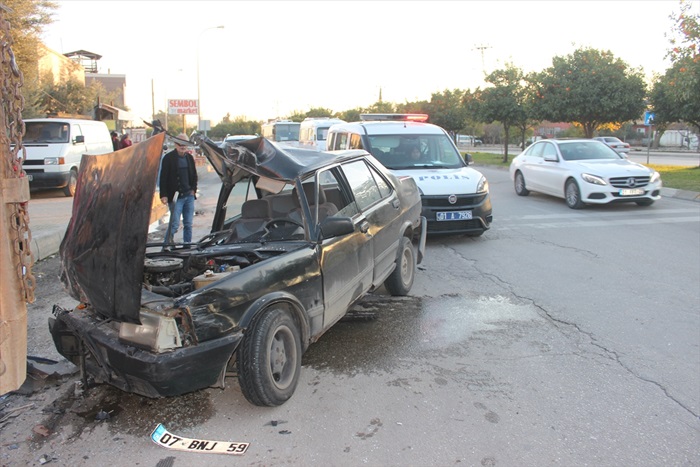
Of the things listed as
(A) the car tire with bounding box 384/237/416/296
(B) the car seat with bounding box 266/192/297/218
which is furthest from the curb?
(B) the car seat with bounding box 266/192/297/218

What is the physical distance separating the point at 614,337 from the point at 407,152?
5535 millimetres

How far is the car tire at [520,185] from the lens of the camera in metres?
14.8

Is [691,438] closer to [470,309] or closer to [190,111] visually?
[470,309]

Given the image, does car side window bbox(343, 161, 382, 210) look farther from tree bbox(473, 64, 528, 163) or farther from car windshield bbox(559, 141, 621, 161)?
tree bbox(473, 64, 528, 163)

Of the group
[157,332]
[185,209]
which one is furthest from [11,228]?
[185,209]

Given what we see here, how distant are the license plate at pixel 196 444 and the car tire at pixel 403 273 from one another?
3.00 meters

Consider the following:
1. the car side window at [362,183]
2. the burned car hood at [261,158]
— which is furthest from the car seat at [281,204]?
the car side window at [362,183]

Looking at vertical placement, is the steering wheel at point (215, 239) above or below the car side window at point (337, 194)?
below

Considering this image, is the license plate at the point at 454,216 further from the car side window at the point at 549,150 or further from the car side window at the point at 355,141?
the car side window at the point at 549,150

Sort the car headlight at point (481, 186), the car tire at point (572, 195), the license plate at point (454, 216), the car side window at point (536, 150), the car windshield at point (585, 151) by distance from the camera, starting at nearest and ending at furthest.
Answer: the license plate at point (454, 216)
the car headlight at point (481, 186)
the car tire at point (572, 195)
the car windshield at point (585, 151)
the car side window at point (536, 150)

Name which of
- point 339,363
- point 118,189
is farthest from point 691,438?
point 118,189

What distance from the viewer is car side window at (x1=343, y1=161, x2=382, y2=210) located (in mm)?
5069

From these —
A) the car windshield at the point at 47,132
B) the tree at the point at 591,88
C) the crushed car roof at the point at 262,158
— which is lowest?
the crushed car roof at the point at 262,158

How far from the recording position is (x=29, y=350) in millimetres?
4793
